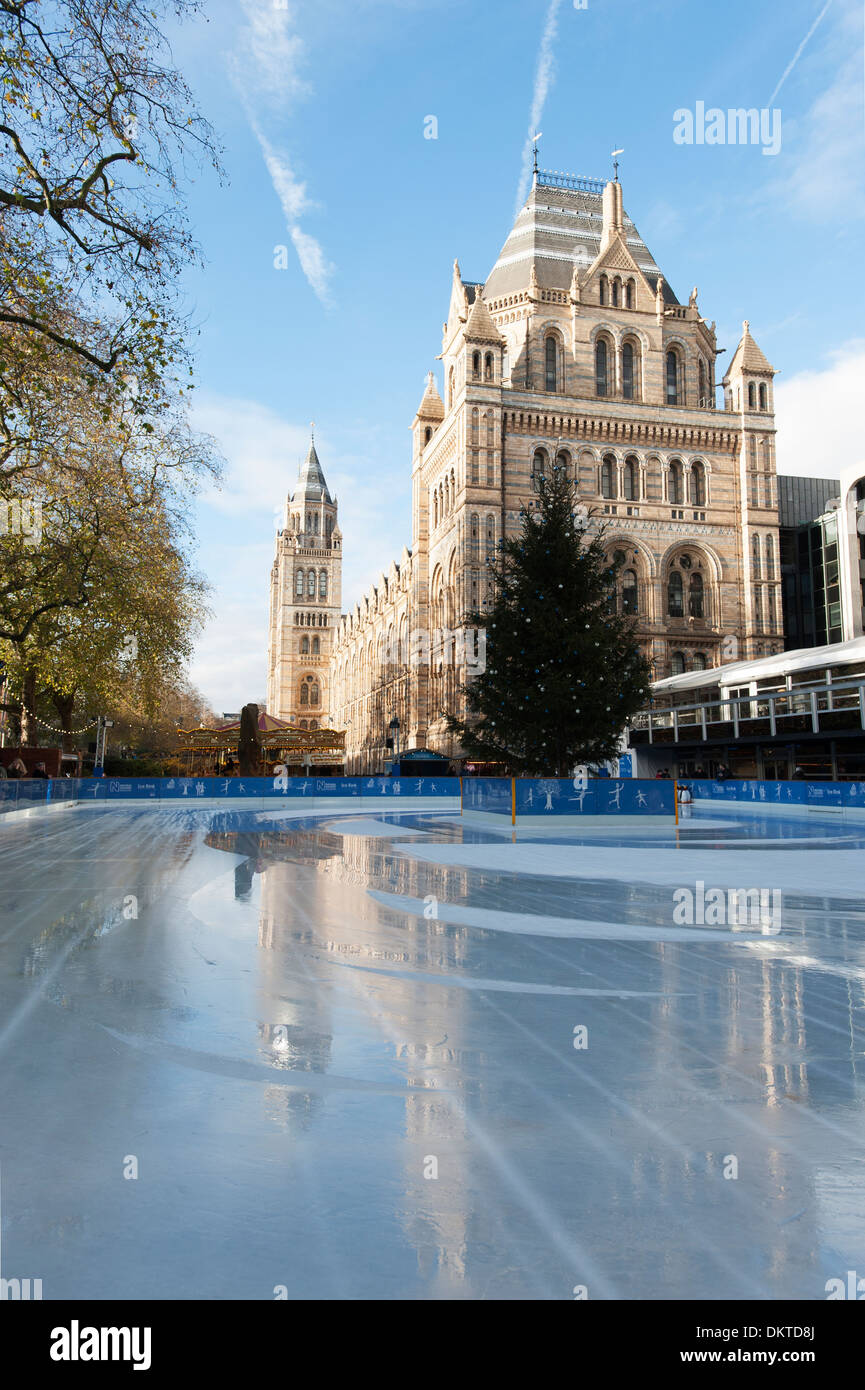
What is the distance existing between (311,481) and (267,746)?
264 feet

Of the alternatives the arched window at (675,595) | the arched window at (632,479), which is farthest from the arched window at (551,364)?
the arched window at (675,595)

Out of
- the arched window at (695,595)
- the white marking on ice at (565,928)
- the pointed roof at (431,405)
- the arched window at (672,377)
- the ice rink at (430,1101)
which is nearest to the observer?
the ice rink at (430,1101)

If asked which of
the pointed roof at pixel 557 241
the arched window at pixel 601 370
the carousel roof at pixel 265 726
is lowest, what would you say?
the carousel roof at pixel 265 726

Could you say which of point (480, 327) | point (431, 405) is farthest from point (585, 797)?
point (431, 405)

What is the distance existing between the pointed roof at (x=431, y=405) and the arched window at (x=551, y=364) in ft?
31.8

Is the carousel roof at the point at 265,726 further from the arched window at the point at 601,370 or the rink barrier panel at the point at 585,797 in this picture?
the arched window at the point at 601,370

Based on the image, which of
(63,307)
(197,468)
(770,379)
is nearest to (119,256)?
(63,307)

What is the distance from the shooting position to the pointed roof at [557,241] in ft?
182

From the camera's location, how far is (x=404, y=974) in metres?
5.89

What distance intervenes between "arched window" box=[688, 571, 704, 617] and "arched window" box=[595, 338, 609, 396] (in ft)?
41.1

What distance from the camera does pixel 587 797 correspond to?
20.8 metres

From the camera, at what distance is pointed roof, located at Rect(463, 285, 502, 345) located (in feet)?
159

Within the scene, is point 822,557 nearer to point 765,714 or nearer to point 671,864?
point 765,714

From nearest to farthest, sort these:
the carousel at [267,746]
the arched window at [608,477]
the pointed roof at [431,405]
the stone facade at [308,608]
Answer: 1. the carousel at [267,746]
2. the arched window at [608,477]
3. the pointed roof at [431,405]
4. the stone facade at [308,608]
